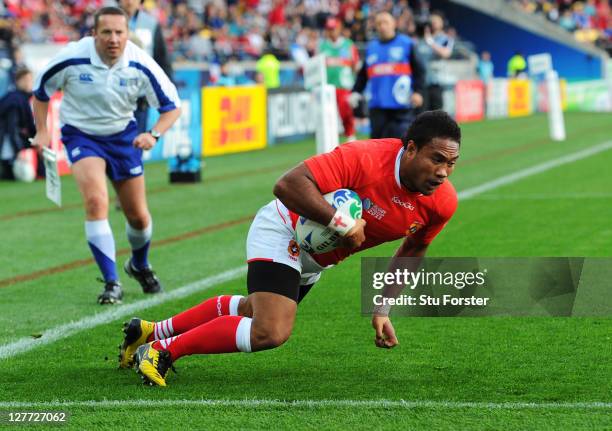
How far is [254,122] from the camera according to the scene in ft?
78.3

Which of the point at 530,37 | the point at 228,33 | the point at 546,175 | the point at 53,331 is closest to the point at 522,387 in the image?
the point at 53,331

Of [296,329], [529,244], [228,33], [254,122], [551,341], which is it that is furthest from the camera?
[228,33]

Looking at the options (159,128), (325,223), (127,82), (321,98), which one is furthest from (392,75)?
(325,223)

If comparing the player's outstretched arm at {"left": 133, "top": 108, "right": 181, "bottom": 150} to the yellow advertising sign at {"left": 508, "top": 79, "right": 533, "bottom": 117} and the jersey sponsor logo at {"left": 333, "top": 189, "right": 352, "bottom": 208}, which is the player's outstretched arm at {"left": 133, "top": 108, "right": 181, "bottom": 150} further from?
the yellow advertising sign at {"left": 508, "top": 79, "right": 533, "bottom": 117}

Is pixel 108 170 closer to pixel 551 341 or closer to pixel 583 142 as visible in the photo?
pixel 551 341

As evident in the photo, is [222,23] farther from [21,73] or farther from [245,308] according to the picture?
[245,308]

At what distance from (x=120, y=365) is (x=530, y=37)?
47803 millimetres

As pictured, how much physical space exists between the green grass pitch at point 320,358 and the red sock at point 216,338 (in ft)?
0.63

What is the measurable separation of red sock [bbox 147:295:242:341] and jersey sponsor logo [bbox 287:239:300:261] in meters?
0.44

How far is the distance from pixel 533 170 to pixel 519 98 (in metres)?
21.9

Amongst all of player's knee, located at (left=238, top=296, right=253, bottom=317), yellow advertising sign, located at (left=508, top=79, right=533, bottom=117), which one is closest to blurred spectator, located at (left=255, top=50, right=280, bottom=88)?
yellow advertising sign, located at (left=508, top=79, right=533, bottom=117)

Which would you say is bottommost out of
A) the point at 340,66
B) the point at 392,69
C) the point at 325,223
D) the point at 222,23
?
the point at 340,66

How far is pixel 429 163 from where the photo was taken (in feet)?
16.9

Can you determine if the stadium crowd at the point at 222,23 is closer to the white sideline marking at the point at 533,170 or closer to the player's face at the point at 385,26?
the white sideline marking at the point at 533,170
